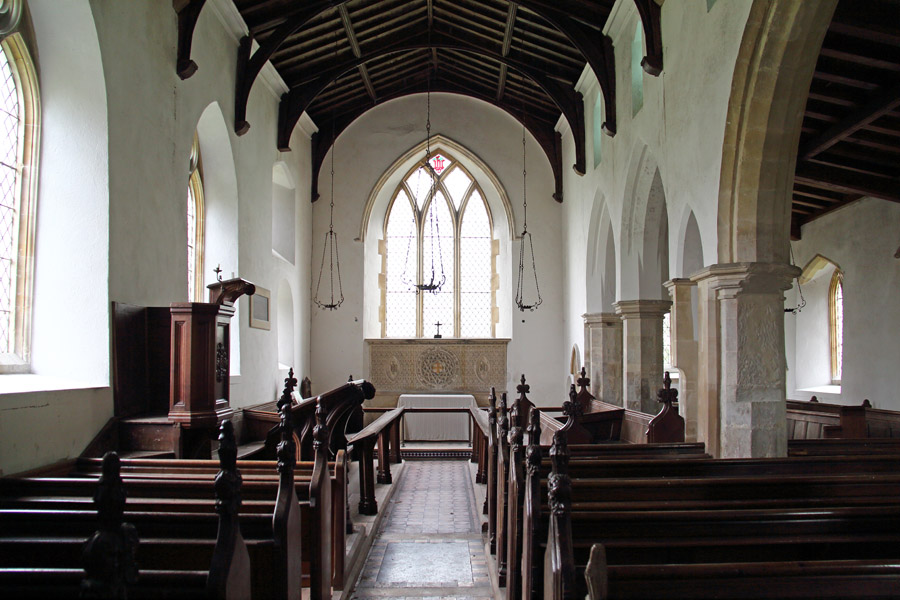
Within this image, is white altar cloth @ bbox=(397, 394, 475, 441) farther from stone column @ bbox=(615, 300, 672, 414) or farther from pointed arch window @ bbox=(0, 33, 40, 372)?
pointed arch window @ bbox=(0, 33, 40, 372)

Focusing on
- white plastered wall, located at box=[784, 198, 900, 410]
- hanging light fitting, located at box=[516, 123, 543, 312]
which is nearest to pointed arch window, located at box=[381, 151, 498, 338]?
hanging light fitting, located at box=[516, 123, 543, 312]

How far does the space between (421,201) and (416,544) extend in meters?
8.50

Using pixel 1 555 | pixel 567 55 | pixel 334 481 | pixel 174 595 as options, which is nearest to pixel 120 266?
pixel 334 481

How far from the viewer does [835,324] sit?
10375 mm

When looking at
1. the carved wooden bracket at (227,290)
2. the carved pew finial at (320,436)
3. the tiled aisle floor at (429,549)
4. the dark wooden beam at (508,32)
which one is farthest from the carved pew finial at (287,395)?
the dark wooden beam at (508,32)

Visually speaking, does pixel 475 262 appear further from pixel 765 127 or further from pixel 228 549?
pixel 228 549

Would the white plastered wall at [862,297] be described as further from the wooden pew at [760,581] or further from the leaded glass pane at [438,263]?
the wooden pew at [760,581]

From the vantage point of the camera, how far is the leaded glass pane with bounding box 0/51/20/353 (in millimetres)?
4789

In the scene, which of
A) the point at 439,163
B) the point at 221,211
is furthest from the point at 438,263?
the point at 221,211

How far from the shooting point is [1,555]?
287 cm

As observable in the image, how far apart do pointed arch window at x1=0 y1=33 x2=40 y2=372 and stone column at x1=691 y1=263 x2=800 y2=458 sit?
482cm

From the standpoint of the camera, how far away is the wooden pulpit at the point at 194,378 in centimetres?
504

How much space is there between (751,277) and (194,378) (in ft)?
13.2

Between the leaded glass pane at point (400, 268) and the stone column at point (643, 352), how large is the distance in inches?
208
